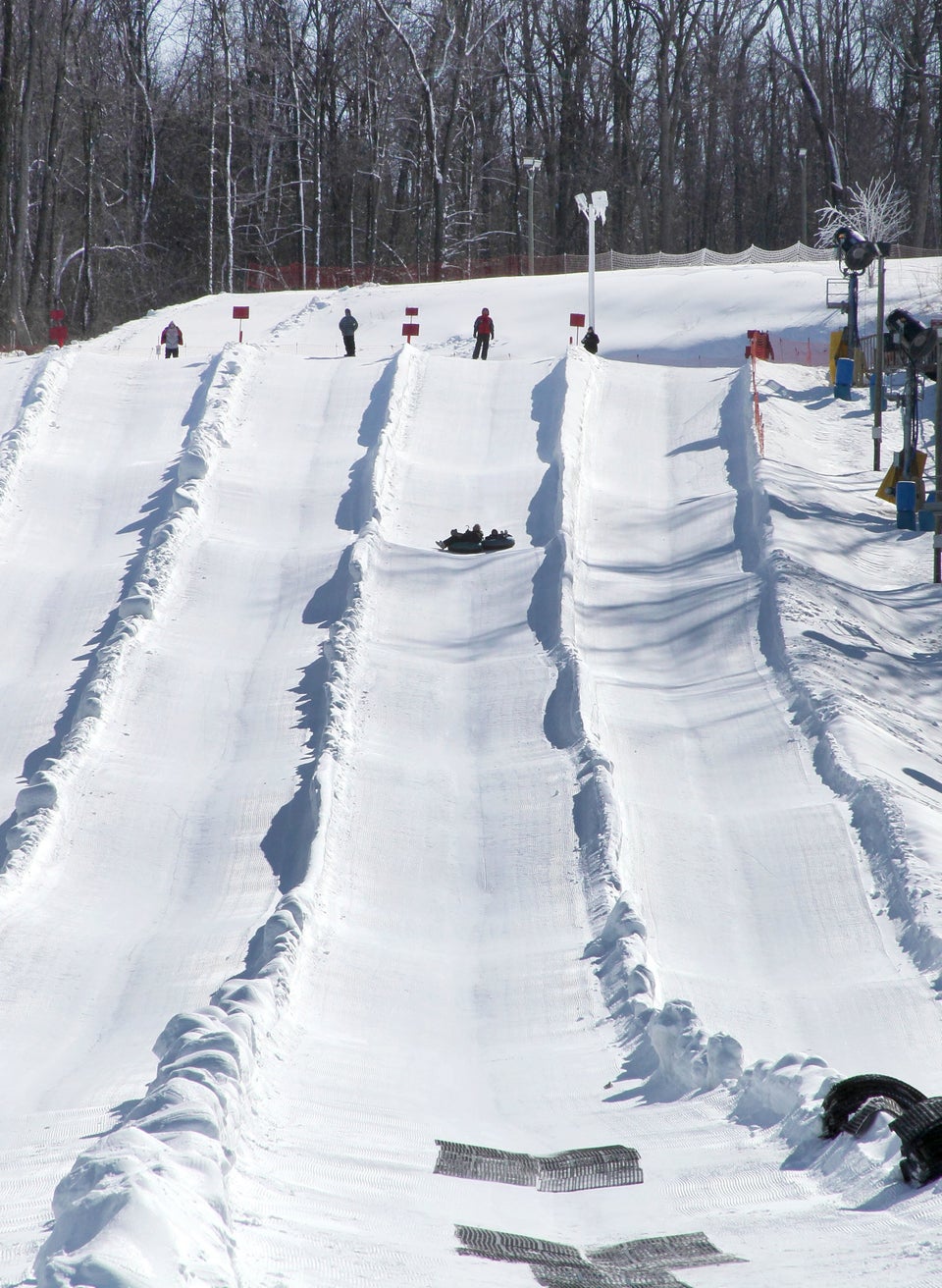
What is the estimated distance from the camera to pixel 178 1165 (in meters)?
5.38

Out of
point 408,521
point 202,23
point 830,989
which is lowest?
point 830,989

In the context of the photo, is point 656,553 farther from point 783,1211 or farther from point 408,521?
point 783,1211

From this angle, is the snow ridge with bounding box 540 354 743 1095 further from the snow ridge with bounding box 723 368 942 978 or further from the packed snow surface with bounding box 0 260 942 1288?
the snow ridge with bounding box 723 368 942 978

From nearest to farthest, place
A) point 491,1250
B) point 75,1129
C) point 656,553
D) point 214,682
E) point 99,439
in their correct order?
point 491,1250
point 75,1129
point 214,682
point 656,553
point 99,439

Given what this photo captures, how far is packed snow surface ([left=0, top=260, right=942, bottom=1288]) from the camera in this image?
598 cm

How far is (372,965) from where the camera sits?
9781 mm

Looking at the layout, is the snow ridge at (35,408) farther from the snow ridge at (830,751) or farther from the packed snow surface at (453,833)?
the snow ridge at (830,751)

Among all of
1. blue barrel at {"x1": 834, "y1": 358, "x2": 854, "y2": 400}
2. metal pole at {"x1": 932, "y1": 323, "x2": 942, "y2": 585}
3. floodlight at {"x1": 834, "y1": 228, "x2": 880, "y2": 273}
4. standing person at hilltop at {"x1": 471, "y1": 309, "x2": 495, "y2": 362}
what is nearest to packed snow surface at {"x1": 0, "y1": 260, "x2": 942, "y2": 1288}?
metal pole at {"x1": 932, "y1": 323, "x2": 942, "y2": 585}

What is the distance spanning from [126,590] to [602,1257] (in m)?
12.9

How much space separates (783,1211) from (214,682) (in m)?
10.1

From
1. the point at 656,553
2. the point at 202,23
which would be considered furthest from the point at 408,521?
the point at 202,23

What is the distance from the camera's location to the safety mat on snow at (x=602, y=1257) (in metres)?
5.34

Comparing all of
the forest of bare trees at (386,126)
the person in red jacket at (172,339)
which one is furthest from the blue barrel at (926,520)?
the forest of bare trees at (386,126)

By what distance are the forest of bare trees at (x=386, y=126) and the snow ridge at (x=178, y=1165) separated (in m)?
43.8
